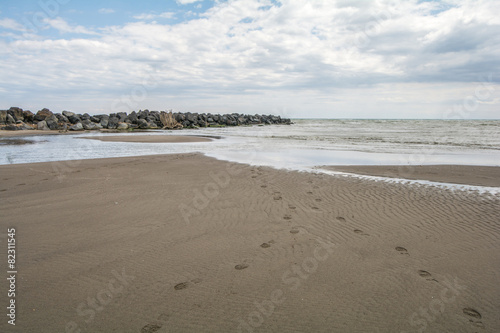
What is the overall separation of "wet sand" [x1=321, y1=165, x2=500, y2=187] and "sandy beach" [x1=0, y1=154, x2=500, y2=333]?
7.08 ft

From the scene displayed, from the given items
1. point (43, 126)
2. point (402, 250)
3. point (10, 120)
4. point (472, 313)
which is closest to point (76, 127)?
point (43, 126)

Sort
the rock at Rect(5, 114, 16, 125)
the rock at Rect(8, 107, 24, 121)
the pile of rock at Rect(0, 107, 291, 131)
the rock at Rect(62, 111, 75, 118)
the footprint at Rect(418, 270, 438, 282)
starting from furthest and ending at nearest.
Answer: the rock at Rect(62, 111, 75, 118), the rock at Rect(8, 107, 24, 121), the pile of rock at Rect(0, 107, 291, 131), the rock at Rect(5, 114, 16, 125), the footprint at Rect(418, 270, 438, 282)

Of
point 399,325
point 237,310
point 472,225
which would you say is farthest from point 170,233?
point 472,225

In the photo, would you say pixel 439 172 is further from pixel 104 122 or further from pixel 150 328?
pixel 104 122

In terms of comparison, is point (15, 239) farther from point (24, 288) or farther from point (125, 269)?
point (125, 269)

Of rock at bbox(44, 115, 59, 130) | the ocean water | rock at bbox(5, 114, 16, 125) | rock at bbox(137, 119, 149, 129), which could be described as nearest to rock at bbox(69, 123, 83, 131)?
rock at bbox(44, 115, 59, 130)

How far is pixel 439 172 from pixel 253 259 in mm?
9715

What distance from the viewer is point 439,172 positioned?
35.6ft

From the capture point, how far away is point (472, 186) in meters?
8.67

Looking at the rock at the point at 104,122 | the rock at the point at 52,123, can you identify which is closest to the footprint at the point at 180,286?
the rock at the point at 52,123

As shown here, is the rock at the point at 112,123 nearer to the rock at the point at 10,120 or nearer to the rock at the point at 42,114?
the rock at the point at 42,114

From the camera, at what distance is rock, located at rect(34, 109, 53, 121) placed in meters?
38.8

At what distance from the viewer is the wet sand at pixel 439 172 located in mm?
9500

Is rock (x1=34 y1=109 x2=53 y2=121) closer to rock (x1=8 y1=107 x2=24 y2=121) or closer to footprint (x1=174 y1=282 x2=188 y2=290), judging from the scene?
rock (x1=8 y1=107 x2=24 y2=121)
